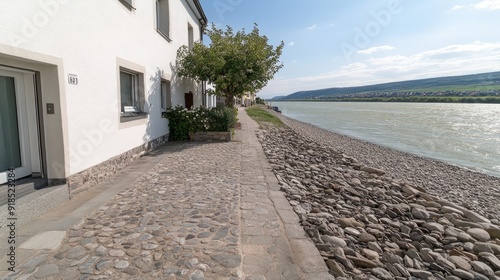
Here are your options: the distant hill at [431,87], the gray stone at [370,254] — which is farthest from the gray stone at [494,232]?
the distant hill at [431,87]

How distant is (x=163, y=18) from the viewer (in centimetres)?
942

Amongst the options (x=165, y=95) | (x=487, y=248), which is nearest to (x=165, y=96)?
(x=165, y=95)

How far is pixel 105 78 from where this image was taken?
208 inches

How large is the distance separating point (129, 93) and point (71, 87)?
9.61 feet

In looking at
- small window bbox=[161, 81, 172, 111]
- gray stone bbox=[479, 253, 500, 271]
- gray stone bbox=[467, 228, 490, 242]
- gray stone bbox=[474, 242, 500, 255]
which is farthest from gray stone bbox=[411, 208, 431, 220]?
small window bbox=[161, 81, 172, 111]

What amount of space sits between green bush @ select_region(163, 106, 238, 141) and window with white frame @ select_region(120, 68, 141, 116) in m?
2.26

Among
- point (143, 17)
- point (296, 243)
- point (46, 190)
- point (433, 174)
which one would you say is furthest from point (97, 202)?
point (433, 174)

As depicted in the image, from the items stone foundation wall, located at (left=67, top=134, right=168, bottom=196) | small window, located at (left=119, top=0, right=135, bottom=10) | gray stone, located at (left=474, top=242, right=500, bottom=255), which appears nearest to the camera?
gray stone, located at (left=474, top=242, right=500, bottom=255)

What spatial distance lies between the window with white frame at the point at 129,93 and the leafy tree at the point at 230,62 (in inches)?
147

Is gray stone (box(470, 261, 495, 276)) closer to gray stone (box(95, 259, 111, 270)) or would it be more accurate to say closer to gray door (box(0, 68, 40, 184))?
gray stone (box(95, 259, 111, 270))

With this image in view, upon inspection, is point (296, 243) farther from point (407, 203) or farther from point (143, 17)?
point (143, 17)

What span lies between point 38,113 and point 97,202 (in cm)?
156

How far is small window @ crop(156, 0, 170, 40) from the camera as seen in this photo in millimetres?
9148

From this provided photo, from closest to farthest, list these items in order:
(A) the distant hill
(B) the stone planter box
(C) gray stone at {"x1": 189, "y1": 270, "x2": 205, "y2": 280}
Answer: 1. (C) gray stone at {"x1": 189, "y1": 270, "x2": 205, "y2": 280}
2. (B) the stone planter box
3. (A) the distant hill
